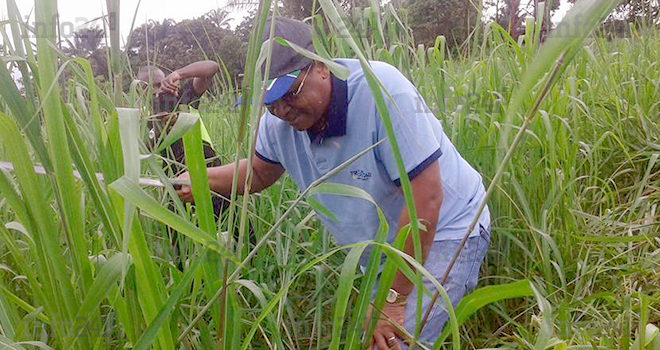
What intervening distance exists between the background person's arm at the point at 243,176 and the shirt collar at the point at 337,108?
0.25m

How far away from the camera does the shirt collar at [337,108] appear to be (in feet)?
4.66

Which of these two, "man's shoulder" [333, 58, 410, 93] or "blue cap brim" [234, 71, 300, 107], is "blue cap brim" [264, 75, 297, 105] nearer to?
"blue cap brim" [234, 71, 300, 107]

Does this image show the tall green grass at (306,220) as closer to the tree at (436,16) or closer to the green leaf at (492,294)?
the green leaf at (492,294)

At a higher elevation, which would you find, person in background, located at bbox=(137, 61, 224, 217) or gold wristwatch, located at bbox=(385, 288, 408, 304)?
person in background, located at bbox=(137, 61, 224, 217)

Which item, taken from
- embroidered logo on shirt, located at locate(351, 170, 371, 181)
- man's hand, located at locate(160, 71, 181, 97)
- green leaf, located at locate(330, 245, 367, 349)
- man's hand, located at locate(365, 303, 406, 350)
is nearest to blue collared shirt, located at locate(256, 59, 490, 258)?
embroidered logo on shirt, located at locate(351, 170, 371, 181)

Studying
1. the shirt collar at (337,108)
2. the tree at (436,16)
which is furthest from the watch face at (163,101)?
the tree at (436,16)

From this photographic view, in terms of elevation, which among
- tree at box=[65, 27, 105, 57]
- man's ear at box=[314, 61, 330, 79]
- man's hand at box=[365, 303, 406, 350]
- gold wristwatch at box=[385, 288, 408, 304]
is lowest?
man's hand at box=[365, 303, 406, 350]

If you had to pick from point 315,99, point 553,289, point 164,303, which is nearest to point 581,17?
point 164,303

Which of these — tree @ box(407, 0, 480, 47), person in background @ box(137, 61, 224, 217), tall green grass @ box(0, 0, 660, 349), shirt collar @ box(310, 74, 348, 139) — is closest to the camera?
tall green grass @ box(0, 0, 660, 349)

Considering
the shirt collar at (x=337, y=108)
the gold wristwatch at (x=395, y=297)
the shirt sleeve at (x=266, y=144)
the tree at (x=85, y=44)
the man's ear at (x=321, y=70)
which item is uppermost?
the tree at (x=85, y=44)

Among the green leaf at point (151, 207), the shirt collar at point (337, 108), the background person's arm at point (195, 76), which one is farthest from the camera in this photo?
the background person's arm at point (195, 76)

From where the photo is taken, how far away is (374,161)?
1419 mm

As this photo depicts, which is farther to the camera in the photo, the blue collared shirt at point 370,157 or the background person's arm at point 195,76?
the background person's arm at point 195,76

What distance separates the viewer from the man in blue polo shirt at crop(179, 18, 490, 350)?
132 cm
